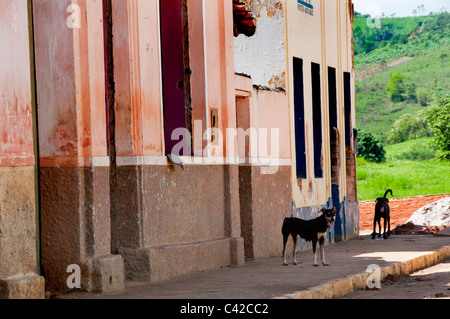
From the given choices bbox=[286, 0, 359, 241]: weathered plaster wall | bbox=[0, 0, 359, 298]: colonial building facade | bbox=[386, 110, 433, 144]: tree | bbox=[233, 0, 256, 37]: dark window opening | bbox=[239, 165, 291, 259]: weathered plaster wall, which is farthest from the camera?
bbox=[386, 110, 433, 144]: tree

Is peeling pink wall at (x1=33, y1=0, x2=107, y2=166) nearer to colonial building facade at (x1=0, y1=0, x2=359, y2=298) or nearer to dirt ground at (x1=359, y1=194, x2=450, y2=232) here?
colonial building facade at (x1=0, y1=0, x2=359, y2=298)

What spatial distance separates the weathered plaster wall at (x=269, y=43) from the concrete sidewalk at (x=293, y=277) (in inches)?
136

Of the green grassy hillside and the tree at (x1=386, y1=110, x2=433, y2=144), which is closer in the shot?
the green grassy hillside

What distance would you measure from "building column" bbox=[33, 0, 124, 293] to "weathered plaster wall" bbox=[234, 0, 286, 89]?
24.2ft

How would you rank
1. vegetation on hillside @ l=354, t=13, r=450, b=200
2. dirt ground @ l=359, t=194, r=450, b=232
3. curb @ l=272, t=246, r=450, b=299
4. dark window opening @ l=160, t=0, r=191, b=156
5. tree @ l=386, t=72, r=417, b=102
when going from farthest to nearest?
tree @ l=386, t=72, r=417, b=102 < vegetation on hillside @ l=354, t=13, r=450, b=200 < dirt ground @ l=359, t=194, r=450, b=232 < dark window opening @ l=160, t=0, r=191, b=156 < curb @ l=272, t=246, r=450, b=299

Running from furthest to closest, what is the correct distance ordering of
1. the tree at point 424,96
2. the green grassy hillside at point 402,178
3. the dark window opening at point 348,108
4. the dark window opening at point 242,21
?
the tree at point 424,96 → the green grassy hillside at point 402,178 → the dark window opening at point 348,108 → the dark window opening at point 242,21

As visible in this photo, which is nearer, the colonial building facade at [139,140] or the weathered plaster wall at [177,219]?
the colonial building facade at [139,140]

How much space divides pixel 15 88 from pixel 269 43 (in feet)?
28.6

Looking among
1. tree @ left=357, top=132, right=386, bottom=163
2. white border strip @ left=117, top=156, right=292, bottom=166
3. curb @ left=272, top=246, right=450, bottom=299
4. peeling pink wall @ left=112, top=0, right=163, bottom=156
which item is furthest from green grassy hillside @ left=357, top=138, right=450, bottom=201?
peeling pink wall @ left=112, top=0, right=163, bottom=156

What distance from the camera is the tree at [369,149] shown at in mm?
59438

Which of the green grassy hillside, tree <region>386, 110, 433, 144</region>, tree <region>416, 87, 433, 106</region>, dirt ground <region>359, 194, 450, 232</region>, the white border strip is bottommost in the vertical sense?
dirt ground <region>359, 194, 450, 232</region>

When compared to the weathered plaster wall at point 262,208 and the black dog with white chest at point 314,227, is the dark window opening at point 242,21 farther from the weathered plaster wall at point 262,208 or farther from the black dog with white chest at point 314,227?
the black dog with white chest at point 314,227

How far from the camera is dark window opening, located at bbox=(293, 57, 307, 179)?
18.5 meters

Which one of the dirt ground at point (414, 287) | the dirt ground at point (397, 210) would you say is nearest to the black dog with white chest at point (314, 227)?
the dirt ground at point (414, 287)
